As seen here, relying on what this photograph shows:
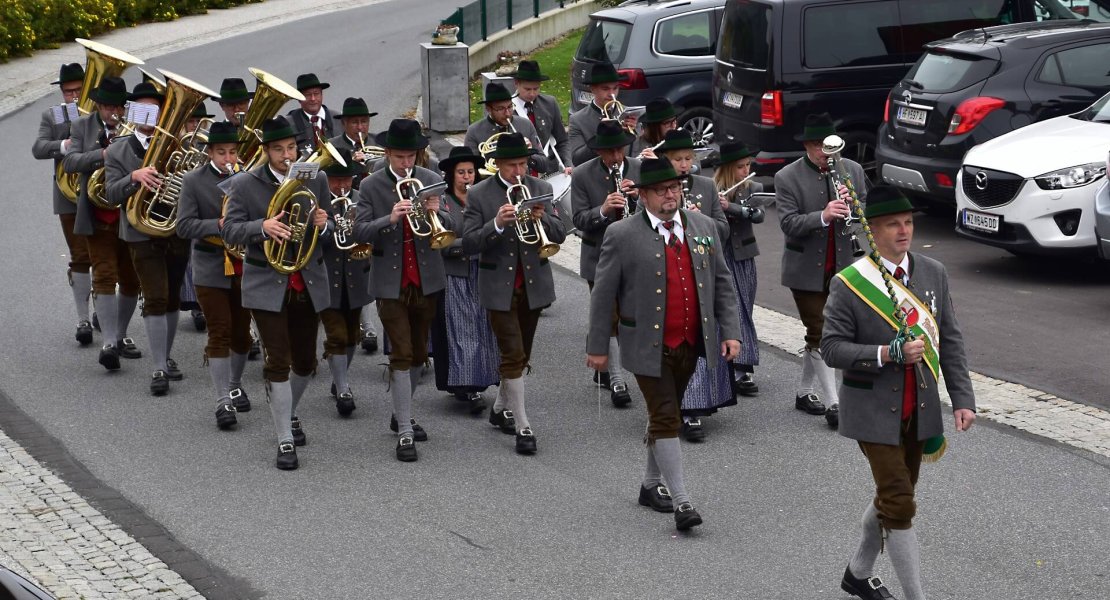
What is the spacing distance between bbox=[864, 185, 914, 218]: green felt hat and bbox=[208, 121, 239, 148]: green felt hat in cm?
457

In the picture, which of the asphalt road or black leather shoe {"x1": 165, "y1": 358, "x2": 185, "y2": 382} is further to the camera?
black leather shoe {"x1": 165, "y1": 358, "x2": 185, "y2": 382}

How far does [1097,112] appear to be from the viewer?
44.1 feet

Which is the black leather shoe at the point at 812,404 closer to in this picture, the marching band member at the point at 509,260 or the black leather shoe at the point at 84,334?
the marching band member at the point at 509,260

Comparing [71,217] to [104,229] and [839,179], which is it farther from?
[839,179]

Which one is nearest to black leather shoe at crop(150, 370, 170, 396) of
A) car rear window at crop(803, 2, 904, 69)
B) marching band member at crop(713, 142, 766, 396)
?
marching band member at crop(713, 142, 766, 396)

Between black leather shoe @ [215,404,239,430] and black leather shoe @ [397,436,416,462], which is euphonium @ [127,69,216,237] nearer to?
black leather shoe @ [215,404,239,430]

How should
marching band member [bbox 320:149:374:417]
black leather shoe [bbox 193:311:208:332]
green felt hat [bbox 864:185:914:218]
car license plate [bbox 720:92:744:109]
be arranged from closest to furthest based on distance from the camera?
green felt hat [bbox 864:185:914:218]
marching band member [bbox 320:149:374:417]
black leather shoe [bbox 193:311:208:332]
car license plate [bbox 720:92:744:109]

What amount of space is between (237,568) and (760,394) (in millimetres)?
4085

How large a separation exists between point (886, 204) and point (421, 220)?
346 cm

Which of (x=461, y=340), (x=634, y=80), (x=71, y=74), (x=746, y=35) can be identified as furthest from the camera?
(x=634, y=80)

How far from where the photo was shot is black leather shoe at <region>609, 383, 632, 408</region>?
999 centimetres

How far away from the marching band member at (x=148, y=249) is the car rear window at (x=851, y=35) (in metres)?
7.99

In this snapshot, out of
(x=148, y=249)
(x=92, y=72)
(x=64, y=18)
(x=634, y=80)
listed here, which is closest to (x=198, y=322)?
(x=148, y=249)

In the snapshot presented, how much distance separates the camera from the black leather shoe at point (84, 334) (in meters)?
11.7
